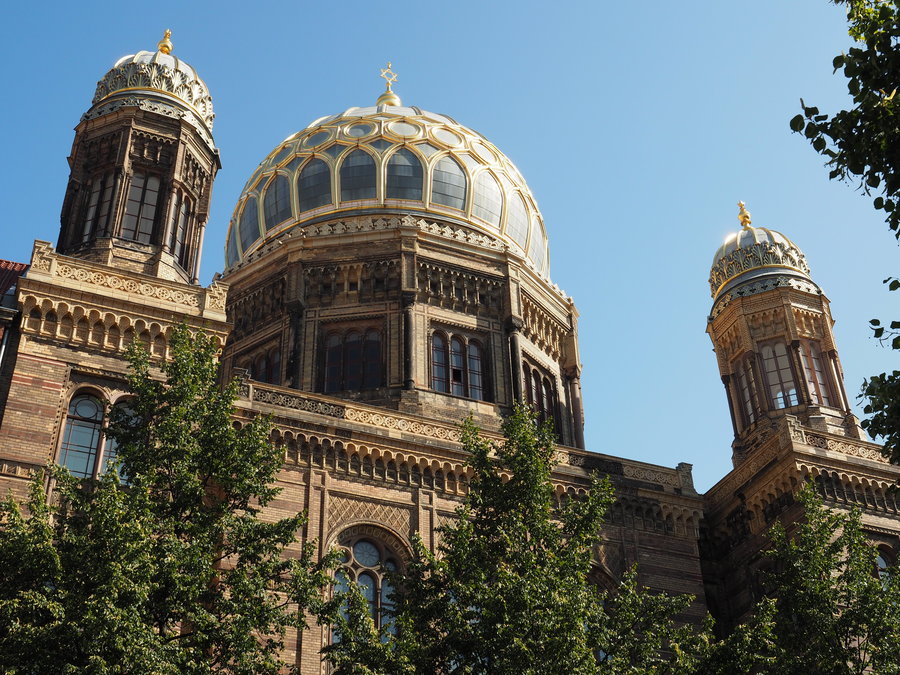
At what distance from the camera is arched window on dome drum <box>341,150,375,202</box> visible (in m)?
Answer: 36.4

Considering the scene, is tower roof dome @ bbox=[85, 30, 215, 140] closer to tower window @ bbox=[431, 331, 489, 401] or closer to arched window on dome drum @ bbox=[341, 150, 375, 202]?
arched window on dome drum @ bbox=[341, 150, 375, 202]

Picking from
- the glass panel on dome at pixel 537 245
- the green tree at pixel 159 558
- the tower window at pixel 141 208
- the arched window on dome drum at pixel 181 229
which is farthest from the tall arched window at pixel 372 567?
the glass panel on dome at pixel 537 245

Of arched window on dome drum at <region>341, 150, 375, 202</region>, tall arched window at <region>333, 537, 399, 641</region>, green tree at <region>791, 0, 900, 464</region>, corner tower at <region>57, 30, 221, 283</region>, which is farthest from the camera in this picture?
arched window on dome drum at <region>341, 150, 375, 202</region>

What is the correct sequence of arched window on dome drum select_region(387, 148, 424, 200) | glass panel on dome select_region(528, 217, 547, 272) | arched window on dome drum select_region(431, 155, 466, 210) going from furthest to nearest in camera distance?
glass panel on dome select_region(528, 217, 547, 272) < arched window on dome drum select_region(431, 155, 466, 210) < arched window on dome drum select_region(387, 148, 424, 200)

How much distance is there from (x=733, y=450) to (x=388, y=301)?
434 inches

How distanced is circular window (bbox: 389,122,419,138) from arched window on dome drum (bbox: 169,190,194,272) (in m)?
10.2

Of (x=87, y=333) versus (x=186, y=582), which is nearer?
(x=186, y=582)

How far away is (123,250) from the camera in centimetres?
2761

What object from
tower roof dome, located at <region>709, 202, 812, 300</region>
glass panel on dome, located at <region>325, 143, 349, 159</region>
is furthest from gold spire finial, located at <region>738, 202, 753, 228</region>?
glass panel on dome, located at <region>325, 143, 349, 159</region>

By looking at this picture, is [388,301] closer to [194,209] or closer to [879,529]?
[194,209]

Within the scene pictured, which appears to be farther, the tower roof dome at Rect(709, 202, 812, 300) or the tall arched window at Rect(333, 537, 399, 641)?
the tower roof dome at Rect(709, 202, 812, 300)

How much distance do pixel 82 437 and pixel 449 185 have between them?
57.7ft

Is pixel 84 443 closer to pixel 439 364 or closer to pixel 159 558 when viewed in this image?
pixel 159 558

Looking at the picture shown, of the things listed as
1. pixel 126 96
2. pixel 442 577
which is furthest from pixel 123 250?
pixel 442 577
